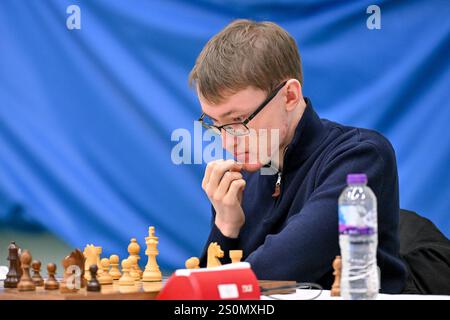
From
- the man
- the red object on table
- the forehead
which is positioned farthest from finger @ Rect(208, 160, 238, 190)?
the red object on table

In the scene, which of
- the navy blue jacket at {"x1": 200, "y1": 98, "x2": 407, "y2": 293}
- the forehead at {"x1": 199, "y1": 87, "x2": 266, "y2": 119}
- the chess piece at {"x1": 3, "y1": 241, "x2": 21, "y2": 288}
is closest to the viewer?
the chess piece at {"x1": 3, "y1": 241, "x2": 21, "y2": 288}

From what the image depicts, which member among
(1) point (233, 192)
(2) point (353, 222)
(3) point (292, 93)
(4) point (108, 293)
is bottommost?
(4) point (108, 293)

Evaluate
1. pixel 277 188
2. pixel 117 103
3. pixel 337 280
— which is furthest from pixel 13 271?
pixel 117 103

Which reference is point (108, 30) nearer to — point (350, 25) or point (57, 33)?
point (57, 33)

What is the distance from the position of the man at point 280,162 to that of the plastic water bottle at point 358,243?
31 centimetres

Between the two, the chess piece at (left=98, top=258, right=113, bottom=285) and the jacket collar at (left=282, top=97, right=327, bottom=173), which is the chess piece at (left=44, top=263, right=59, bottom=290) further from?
the jacket collar at (left=282, top=97, right=327, bottom=173)

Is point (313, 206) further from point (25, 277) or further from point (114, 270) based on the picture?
point (25, 277)

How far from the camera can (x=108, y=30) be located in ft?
9.64

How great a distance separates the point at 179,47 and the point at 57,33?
0.46 m

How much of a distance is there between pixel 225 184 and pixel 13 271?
0.61 m

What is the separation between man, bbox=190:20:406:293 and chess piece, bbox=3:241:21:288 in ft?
1.62

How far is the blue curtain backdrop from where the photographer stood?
286cm

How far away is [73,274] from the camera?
1.49 m

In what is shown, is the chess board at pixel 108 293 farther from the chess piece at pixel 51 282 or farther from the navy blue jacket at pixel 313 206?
the navy blue jacket at pixel 313 206
